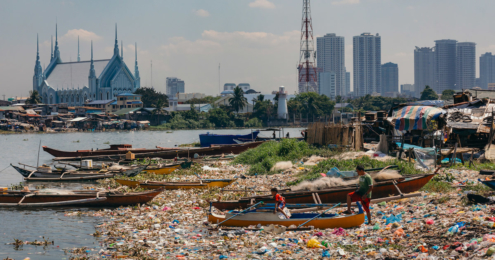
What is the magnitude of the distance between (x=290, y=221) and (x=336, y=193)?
2372 millimetres

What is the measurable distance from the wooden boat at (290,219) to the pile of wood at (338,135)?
504 inches

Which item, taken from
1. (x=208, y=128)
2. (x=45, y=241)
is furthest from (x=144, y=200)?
(x=208, y=128)

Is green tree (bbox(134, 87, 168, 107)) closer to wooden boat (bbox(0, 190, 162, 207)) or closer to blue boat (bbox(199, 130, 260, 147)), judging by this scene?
blue boat (bbox(199, 130, 260, 147))

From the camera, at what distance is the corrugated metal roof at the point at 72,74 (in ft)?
446

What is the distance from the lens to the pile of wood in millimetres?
22656

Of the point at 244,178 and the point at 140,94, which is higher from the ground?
the point at 140,94

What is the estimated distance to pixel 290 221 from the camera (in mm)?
10164

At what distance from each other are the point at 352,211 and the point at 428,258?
3.54 metres

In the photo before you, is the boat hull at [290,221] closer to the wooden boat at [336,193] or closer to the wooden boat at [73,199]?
the wooden boat at [336,193]

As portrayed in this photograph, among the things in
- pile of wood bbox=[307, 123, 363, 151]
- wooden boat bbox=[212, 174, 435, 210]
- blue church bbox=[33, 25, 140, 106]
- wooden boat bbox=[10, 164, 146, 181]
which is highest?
blue church bbox=[33, 25, 140, 106]

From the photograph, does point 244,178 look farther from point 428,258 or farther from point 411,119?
point 428,258

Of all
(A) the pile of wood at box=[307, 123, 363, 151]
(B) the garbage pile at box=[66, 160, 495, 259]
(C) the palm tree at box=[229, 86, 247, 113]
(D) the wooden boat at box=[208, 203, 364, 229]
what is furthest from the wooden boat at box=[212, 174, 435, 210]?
(C) the palm tree at box=[229, 86, 247, 113]

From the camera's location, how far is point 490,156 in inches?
685

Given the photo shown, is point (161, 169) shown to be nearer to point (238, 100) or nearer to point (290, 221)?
point (290, 221)
